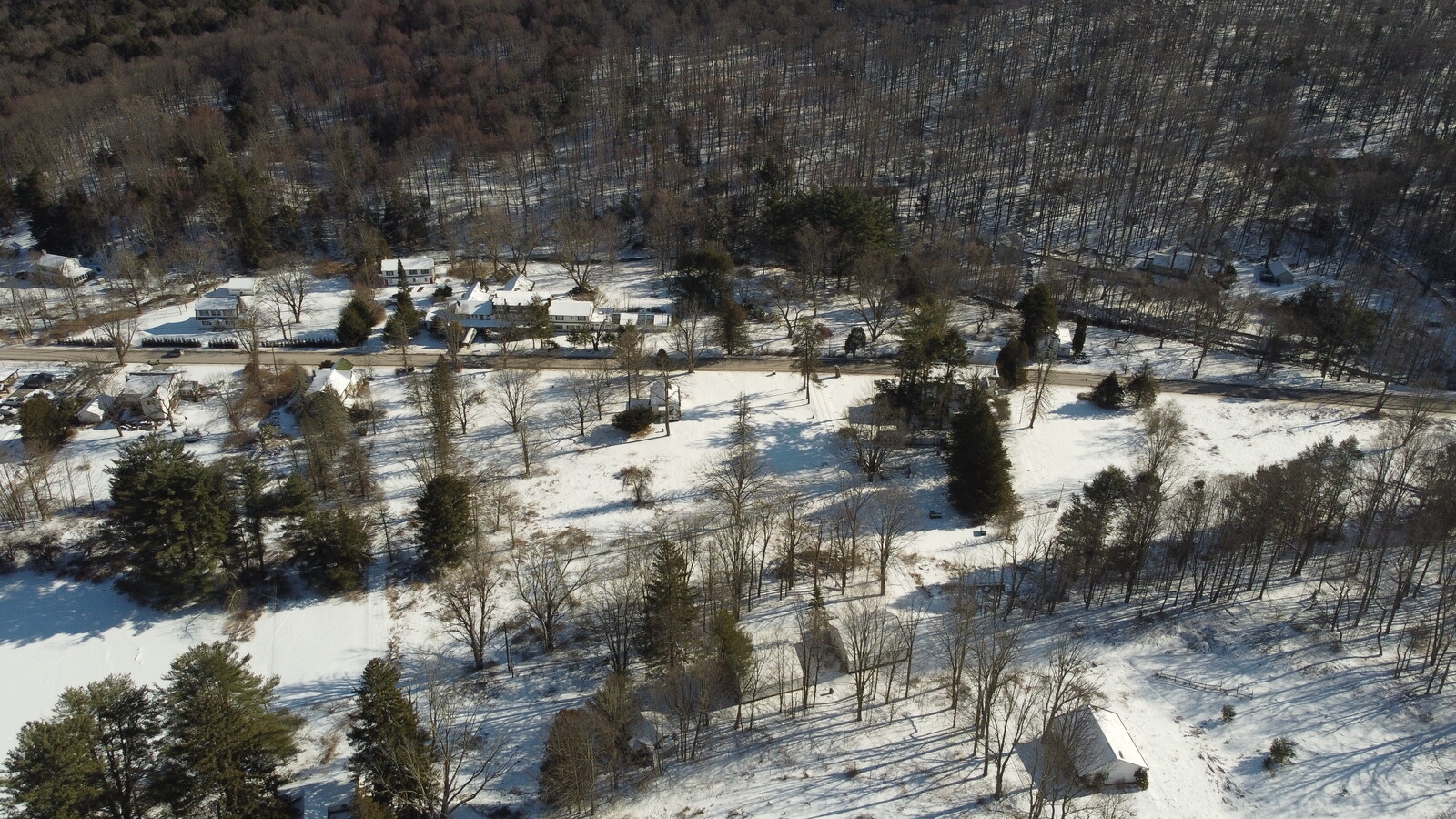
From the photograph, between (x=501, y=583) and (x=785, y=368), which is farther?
(x=785, y=368)

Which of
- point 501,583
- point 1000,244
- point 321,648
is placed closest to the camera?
point 321,648

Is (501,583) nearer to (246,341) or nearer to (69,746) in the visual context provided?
(69,746)

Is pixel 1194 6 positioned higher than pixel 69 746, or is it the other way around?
pixel 1194 6

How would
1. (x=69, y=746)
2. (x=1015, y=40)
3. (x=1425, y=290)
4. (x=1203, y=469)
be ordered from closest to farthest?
1. (x=69, y=746)
2. (x=1203, y=469)
3. (x=1425, y=290)
4. (x=1015, y=40)

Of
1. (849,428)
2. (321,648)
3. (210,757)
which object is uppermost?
(849,428)

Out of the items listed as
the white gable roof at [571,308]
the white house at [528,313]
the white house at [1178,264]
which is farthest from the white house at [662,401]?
the white house at [1178,264]

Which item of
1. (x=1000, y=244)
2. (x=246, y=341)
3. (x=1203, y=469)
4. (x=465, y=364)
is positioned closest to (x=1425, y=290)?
(x=1000, y=244)

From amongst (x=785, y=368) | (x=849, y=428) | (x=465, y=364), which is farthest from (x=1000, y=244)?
(x=465, y=364)
